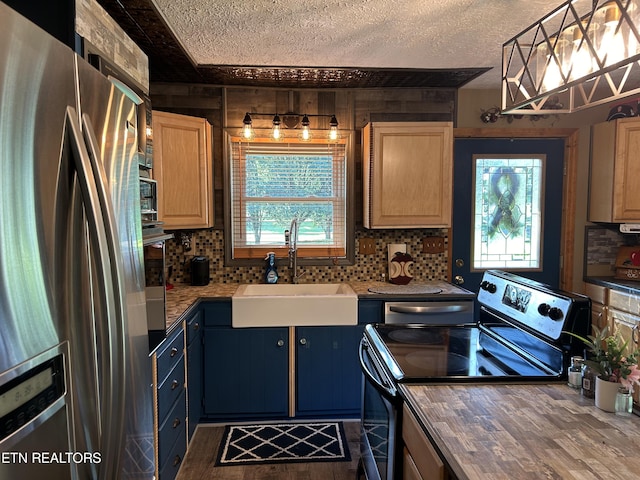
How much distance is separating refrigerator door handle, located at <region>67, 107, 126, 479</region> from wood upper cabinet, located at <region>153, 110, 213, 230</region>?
1872 mm

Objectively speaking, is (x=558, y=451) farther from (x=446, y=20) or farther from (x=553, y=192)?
(x=553, y=192)

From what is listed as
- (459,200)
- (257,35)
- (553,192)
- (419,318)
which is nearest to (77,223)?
(257,35)

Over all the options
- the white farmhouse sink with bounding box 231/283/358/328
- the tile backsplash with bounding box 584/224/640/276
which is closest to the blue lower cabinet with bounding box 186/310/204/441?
the white farmhouse sink with bounding box 231/283/358/328

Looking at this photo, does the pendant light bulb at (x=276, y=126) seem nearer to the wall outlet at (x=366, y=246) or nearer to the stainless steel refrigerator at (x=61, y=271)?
the wall outlet at (x=366, y=246)

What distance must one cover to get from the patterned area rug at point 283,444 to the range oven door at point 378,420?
540 mm

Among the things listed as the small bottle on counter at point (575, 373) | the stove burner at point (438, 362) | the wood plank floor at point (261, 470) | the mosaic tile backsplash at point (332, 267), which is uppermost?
the mosaic tile backsplash at point (332, 267)

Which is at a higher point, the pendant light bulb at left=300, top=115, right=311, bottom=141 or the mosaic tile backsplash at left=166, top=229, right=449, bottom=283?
the pendant light bulb at left=300, top=115, right=311, bottom=141

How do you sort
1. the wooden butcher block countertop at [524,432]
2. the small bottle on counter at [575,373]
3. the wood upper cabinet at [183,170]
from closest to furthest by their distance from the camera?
1. the wooden butcher block countertop at [524,432]
2. the small bottle on counter at [575,373]
3. the wood upper cabinet at [183,170]

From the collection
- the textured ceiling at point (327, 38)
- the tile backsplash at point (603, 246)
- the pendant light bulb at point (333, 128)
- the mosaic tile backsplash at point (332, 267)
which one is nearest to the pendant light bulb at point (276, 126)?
the textured ceiling at point (327, 38)

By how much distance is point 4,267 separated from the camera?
630mm

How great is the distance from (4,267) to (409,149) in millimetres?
2727

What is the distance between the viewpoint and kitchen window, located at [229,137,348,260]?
329cm

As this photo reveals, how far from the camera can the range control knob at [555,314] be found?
1.34m

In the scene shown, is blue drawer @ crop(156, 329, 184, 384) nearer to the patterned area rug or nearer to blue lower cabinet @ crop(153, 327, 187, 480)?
blue lower cabinet @ crop(153, 327, 187, 480)
